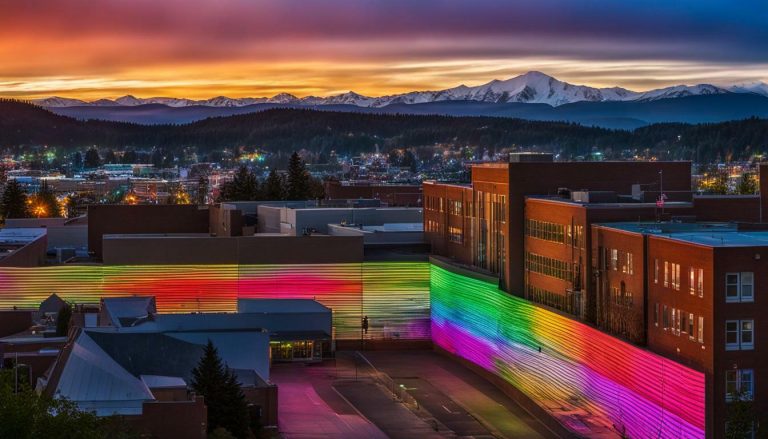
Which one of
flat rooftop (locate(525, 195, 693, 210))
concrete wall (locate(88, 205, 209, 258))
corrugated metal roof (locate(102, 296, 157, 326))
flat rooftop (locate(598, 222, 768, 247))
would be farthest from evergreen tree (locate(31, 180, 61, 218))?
flat rooftop (locate(598, 222, 768, 247))

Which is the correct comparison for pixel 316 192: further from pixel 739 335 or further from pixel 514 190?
pixel 739 335

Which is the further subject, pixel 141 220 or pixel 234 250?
pixel 141 220

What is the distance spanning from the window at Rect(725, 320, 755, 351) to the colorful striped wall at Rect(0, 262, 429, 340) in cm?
3002

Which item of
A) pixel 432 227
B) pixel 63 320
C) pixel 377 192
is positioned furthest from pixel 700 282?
pixel 377 192

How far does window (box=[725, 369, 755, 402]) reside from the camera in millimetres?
44347

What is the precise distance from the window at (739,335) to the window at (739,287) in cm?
75

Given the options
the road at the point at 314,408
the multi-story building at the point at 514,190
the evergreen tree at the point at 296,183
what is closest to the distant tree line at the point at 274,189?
the evergreen tree at the point at 296,183

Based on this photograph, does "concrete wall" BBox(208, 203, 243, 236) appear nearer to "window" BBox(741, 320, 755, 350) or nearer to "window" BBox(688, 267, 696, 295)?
A: "window" BBox(688, 267, 696, 295)

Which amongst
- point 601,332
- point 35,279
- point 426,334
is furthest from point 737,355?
point 35,279

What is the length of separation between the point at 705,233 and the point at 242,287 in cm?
2884

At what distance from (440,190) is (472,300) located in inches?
557

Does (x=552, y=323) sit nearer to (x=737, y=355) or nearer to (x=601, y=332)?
(x=601, y=332)

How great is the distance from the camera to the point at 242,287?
73.2 m

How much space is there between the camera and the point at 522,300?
2356 inches
